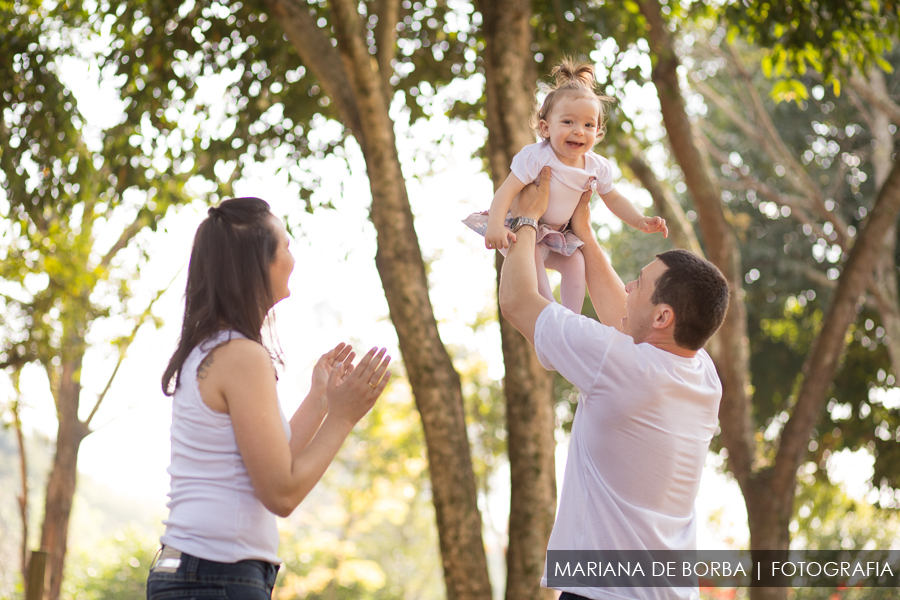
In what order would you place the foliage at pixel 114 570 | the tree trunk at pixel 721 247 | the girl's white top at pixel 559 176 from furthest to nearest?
1. the foliage at pixel 114 570
2. the tree trunk at pixel 721 247
3. the girl's white top at pixel 559 176

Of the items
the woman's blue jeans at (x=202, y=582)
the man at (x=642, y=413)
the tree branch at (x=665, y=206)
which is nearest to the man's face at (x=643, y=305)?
the man at (x=642, y=413)

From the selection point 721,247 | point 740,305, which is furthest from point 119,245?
point 740,305

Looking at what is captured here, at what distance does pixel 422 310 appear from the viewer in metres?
4.54

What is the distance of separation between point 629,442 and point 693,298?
1.40 ft

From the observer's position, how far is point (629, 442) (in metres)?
1.96

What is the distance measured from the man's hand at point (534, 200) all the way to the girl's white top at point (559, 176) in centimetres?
2

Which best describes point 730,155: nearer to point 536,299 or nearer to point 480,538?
point 480,538

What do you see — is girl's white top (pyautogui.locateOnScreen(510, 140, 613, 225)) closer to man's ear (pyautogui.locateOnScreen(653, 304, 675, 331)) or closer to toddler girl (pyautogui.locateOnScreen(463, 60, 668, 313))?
toddler girl (pyautogui.locateOnScreen(463, 60, 668, 313))

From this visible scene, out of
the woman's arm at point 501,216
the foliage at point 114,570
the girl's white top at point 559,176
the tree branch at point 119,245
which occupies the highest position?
the tree branch at point 119,245

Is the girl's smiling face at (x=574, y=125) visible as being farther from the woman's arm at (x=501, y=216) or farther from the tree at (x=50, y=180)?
the tree at (x=50, y=180)

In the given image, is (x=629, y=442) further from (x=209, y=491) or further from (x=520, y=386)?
(x=520, y=386)

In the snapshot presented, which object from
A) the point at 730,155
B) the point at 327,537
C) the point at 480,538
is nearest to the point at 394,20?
the point at 480,538

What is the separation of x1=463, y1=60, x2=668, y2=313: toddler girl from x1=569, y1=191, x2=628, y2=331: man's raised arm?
0.03 metres

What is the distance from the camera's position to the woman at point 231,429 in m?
1.75
